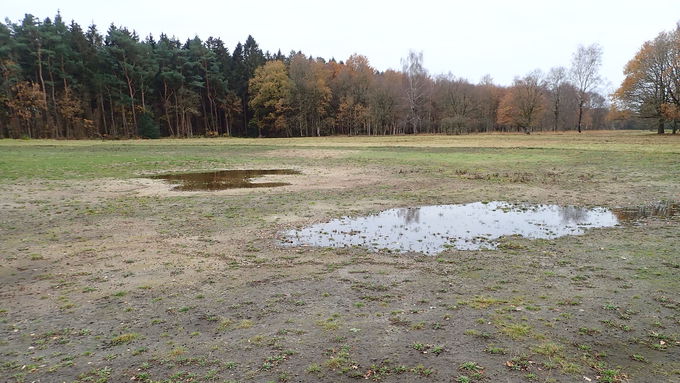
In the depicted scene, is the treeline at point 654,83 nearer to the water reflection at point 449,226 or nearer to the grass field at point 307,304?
the water reflection at point 449,226

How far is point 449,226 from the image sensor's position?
12.2 m

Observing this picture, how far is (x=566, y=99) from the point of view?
9388 centimetres

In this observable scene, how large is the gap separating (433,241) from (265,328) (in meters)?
5.82

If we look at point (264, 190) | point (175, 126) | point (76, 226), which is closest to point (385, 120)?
point (175, 126)

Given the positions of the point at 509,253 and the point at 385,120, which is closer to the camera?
the point at 509,253

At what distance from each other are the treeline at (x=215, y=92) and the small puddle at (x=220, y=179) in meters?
48.7

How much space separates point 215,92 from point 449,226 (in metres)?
77.7

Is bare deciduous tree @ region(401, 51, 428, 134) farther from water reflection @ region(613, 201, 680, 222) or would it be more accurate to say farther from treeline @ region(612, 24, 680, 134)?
water reflection @ region(613, 201, 680, 222)

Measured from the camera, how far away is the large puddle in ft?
34.4

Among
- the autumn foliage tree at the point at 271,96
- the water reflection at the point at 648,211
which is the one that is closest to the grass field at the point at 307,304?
the water reflection at the point at 648,211

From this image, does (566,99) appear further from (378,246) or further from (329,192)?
(378,246)

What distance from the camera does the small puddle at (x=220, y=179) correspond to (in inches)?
815

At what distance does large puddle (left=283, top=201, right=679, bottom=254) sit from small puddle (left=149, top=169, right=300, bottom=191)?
916 centimetres

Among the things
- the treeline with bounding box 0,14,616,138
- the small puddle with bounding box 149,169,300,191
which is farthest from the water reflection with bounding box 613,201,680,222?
the treeline with bounding box 0,14,616,138
